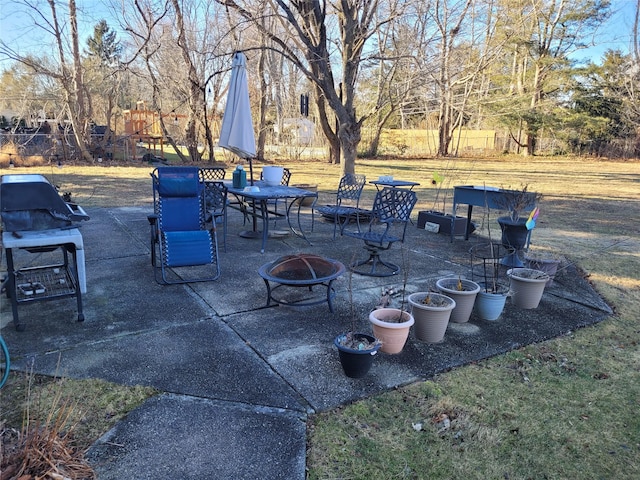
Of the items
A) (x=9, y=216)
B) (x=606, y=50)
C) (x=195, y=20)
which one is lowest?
(x=9, y=216)

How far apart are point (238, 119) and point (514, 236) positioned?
378cm

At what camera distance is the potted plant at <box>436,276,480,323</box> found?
3.25 meters

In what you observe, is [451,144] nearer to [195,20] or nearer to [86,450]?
[195,20]

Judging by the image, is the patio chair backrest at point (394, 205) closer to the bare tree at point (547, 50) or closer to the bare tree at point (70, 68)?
the bare tree at point (70, 68)

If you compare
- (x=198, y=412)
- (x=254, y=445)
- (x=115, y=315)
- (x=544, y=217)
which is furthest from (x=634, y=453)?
(x=544, y=217)

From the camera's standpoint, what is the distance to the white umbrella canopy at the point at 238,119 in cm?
576

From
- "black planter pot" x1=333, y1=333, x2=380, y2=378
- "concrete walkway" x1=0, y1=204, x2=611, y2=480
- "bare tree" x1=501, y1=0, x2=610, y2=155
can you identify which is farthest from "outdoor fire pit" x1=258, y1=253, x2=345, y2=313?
"bare tree" x1=501, y1=0, x2=610, y2=155

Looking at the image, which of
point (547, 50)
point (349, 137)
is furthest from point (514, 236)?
point (547, 50)

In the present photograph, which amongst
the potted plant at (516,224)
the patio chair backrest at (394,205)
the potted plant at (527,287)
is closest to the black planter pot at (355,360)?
the potted plant at (527,287)

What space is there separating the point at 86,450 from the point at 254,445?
0.70 m

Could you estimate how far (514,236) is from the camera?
16.5ft

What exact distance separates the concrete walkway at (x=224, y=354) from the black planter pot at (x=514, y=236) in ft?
1.68

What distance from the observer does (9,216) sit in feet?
9.80

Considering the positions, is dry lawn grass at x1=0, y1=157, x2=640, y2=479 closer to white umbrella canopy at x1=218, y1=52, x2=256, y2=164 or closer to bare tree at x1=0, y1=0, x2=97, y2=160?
white umbrella canopy at x1=218, y1=52, x2=256, y2=164
